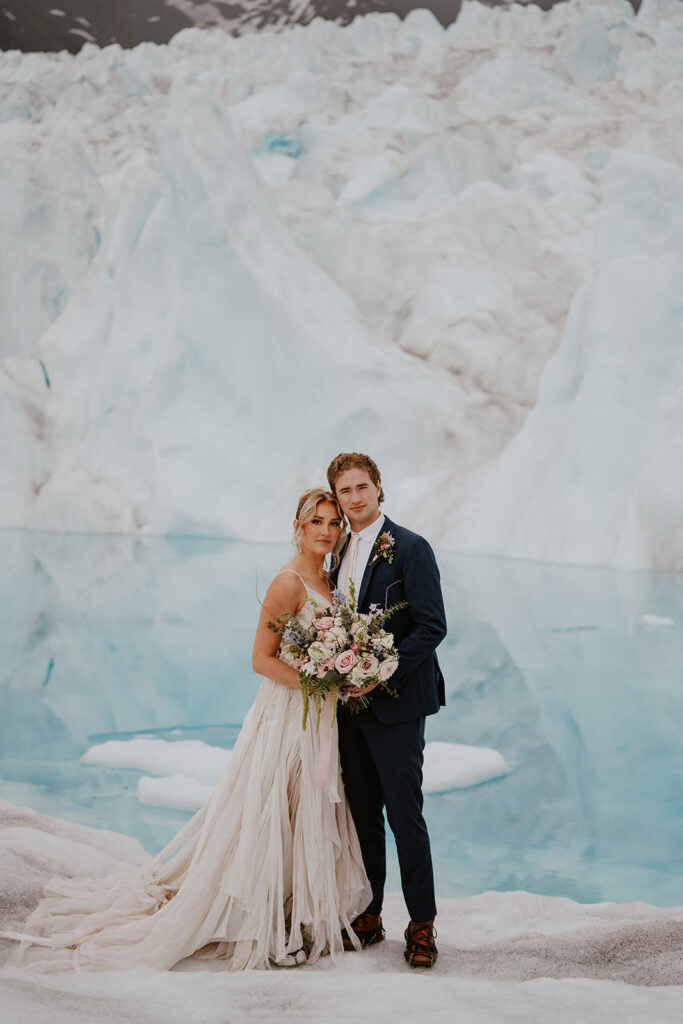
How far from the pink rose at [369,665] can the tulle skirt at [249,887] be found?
251mm

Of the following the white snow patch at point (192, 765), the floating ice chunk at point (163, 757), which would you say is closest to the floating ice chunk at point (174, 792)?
the white snow patch at point (192, 765)

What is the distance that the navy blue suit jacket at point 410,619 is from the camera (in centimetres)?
187

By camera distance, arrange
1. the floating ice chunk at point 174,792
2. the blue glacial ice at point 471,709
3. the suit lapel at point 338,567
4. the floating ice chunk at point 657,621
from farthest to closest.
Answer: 1. the floating ice chunk at point 657,621
2. the floating ice chunk at point 174,792
3. the blue glacial ice at point 471,709
4. the suit lapel at point 338,567

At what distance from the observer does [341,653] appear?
178cm

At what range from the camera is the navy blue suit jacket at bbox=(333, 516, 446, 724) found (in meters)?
1.87

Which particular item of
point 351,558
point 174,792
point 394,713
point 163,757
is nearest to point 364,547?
point 351,558

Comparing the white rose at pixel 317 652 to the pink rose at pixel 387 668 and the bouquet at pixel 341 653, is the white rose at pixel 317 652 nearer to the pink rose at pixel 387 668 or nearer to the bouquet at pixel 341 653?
the bouquet at pixel 341 653

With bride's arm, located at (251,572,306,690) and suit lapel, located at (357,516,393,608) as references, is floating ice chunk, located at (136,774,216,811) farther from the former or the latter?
suit lapel, located at (357,516,393,608)

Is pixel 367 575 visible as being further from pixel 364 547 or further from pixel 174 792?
pixel 174 792

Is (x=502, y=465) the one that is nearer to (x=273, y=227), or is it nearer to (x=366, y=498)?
(x=273, y=227)

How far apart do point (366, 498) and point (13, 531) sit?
1331cm

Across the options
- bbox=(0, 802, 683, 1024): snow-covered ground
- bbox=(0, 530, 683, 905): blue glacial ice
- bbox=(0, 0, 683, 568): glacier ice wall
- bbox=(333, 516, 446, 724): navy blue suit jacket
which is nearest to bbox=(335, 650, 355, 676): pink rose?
bbox=(333, 516, 446, 724): navy blue suit jacket

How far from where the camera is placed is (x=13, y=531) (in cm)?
1406

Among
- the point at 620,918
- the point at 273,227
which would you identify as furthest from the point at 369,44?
the point at 620,918
